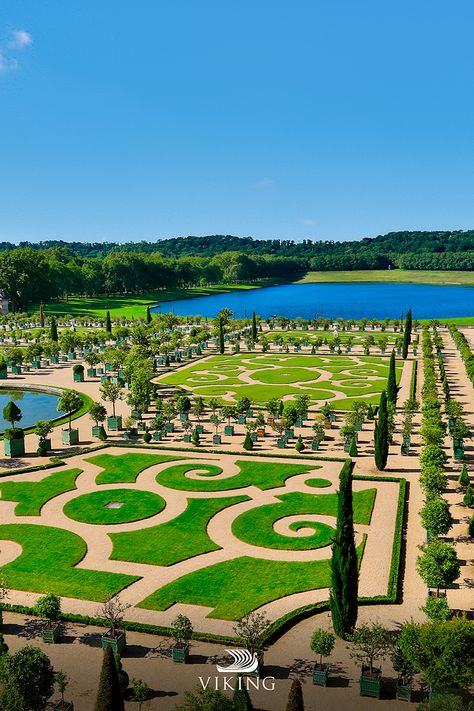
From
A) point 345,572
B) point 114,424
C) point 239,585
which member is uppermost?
point 345,572

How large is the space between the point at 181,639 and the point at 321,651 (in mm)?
4997

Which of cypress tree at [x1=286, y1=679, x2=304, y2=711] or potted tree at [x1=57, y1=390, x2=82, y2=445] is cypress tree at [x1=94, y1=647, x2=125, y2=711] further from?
potted tree at [x1=57, y1=390, x2=82, y2=445]

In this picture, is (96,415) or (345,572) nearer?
(345,572)

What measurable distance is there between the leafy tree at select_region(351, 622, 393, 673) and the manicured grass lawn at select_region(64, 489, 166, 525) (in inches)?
638

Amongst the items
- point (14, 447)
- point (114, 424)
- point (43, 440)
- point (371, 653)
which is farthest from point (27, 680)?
point (114, 424)

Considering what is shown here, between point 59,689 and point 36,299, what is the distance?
475ft

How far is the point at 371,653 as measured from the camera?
20.4 meters

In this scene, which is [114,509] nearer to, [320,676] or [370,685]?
[320,676]

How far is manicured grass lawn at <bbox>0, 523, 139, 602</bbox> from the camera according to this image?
2658 cm

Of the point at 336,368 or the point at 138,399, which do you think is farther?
the point at 336,368

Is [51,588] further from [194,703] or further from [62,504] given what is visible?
[194,703]

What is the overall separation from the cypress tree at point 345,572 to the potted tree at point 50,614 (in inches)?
412

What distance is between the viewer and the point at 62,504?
36062mm

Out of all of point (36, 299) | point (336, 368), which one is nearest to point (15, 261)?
point (36, 299)
